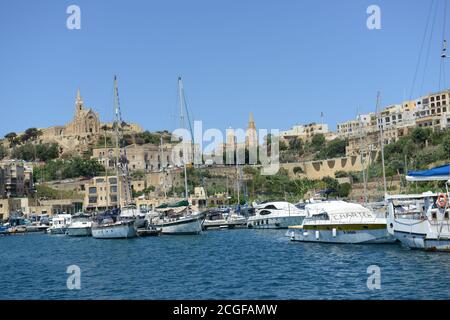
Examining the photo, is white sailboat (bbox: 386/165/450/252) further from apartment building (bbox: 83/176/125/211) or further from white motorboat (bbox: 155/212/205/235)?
apartment building (bbox: 83/176/125/211)

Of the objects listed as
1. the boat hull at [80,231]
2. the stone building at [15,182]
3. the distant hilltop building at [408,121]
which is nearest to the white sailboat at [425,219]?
the boat hull at [80,231]

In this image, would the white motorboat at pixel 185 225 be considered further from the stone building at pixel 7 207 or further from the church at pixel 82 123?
the church at pixel 82 123

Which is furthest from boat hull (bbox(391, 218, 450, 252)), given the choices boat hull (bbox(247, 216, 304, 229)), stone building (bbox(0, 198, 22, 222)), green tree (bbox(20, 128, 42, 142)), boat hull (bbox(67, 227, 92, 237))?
green tree (bbox(20, 128, 42, 142))

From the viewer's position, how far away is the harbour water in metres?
21.3

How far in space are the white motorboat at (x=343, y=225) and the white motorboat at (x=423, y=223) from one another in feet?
7.06

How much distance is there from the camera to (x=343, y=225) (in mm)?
37125

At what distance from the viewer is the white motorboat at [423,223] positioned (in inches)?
1149

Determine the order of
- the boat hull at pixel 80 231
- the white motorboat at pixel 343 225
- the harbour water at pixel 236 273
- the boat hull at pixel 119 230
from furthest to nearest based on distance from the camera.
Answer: the boat hull at pixel 80 231, the boat hull at pixel 119 230, the white motorboat at pixel 343 225, the harbour water at pixel 236 273

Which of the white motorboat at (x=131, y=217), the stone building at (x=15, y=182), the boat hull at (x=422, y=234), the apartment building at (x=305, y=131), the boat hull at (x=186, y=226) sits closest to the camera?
the boat hull at (x=422, y=234)

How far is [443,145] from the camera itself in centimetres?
8812

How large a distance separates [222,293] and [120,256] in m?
17.1

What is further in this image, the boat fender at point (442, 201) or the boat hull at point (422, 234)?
the boat fender at point (442, 201)

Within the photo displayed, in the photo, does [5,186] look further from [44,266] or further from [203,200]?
[44,266]
